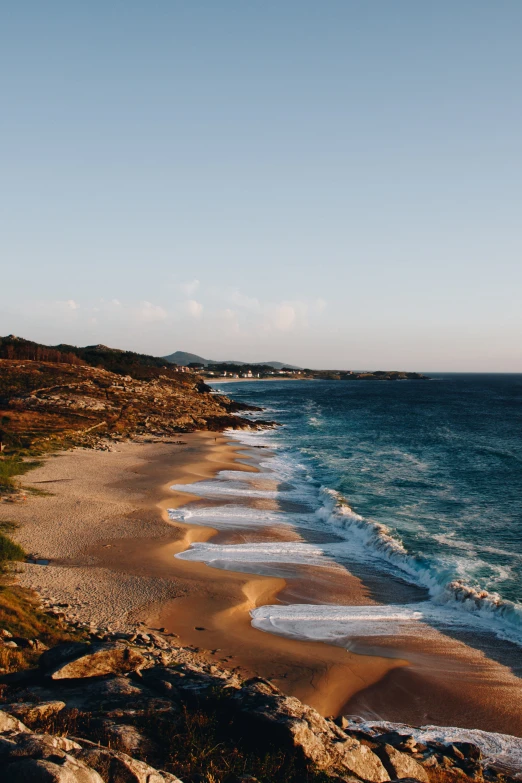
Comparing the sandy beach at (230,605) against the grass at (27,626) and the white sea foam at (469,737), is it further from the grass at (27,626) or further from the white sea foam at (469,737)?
the grass at (27,626)

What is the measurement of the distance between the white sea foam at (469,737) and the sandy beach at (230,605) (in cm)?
39

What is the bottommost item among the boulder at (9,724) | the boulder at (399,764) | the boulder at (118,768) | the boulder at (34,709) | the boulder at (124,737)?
the boulder at (399,764)

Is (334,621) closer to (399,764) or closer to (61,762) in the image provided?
(399,764)

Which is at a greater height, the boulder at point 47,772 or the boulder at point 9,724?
the boulder at point 47,772

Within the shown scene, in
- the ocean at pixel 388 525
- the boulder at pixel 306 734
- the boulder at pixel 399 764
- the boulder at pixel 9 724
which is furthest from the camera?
the ocean at pixel 388 525

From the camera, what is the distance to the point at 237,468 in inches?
1449

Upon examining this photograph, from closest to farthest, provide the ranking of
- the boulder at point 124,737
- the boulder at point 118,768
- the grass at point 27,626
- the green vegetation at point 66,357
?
1. the boulder at point 118,768
2. the boulder at point 124,737
3. the grass at point 27,626
4. the green vegetation at point 66,357

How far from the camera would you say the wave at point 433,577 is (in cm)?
1529

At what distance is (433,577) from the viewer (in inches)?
711

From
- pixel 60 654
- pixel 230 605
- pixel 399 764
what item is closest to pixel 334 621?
pixel 230 605

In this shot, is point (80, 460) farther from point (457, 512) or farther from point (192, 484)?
point (457, 512)

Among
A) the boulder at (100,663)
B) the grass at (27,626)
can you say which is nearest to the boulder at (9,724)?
the boulder at (100,663)

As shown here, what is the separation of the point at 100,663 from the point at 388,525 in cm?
1714

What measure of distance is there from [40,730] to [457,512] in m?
23.6
